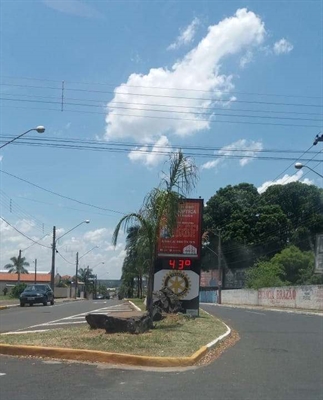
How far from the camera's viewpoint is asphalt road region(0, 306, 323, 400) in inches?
297

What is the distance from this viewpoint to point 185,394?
7633 mm

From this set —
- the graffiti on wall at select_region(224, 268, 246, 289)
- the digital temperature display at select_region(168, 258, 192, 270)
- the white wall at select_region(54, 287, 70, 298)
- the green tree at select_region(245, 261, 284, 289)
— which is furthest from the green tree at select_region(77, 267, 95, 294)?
the digital temperature display at select_region(168, 258, 192, 270)

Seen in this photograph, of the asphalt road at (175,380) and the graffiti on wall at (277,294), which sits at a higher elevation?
the asphalt road at (175,380)

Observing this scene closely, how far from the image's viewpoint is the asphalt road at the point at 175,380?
7547mm

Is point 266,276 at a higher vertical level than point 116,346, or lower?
lower

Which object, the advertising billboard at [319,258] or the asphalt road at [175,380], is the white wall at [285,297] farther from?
the asphalt road at [175,380]

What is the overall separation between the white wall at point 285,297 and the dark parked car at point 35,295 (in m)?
19.1

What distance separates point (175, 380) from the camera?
8.62 m

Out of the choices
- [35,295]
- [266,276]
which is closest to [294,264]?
[266,276]

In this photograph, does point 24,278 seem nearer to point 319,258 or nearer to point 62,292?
point 62,292

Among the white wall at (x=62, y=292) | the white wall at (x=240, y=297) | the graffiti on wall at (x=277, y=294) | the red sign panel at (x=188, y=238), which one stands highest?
the red sign panel at (x=188, y=238)

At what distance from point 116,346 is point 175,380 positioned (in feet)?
8.18

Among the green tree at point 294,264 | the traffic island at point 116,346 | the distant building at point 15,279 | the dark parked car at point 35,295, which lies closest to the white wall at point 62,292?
the distant building at point 15,279

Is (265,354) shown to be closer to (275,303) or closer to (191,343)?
(191,343)
